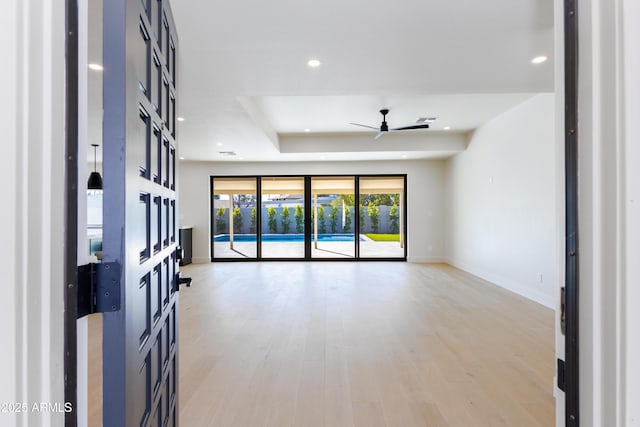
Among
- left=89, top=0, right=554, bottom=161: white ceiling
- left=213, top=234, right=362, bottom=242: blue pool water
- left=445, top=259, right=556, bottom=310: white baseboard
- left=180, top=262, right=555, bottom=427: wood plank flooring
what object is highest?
left=89, top=0, right=554, bottom=161: white ceiling

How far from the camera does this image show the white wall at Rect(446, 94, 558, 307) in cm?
435

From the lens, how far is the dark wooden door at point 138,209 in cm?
77

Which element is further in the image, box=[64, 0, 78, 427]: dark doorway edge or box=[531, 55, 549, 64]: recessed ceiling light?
box=[531, 55, 549, 64]: recessed ceiling light

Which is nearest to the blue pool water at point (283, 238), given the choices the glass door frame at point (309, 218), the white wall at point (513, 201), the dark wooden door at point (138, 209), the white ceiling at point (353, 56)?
the glass door frame at point (309, 218)

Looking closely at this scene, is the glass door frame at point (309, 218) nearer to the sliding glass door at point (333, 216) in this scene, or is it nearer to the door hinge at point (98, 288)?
the sliding glass door at point (333, 216)

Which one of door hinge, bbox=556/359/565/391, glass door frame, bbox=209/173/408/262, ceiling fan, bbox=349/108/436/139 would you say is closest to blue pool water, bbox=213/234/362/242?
glass door frame, bbox=209/173/408/262

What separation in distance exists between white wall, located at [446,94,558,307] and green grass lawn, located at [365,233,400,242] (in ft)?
5.55

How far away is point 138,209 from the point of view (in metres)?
0.90

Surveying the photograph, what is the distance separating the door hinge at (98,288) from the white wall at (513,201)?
3.72m

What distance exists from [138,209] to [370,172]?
775 cm

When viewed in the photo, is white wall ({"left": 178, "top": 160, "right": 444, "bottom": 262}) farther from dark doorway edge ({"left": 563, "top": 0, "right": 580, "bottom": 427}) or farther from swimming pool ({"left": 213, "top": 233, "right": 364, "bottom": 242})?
dark doorway edge ({"left": 563, "top": 0, "right": 580, "bottom": 427})
